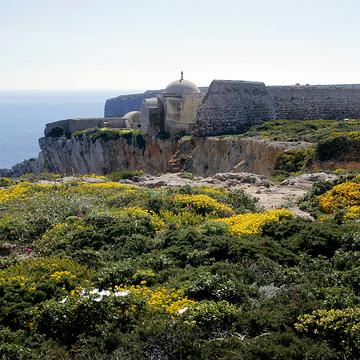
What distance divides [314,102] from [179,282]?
1454 inches

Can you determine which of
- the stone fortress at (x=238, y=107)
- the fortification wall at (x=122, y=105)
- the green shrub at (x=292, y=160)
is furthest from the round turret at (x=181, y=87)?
the fortification wall at (x=122, y=105)

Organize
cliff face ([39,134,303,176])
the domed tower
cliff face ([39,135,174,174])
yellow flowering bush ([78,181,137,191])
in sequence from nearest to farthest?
yellow flowering bush ([78,181,137,191]) → cliff face ([39,134,303,176]) → the domed tower → cliff face ([39,135,174,174])

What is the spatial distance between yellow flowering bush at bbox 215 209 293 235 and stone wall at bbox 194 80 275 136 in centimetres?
2429

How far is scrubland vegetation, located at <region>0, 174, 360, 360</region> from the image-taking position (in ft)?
23.7

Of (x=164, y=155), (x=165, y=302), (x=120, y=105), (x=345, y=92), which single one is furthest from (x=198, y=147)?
(x=120, y=105)

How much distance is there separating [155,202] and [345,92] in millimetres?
32930

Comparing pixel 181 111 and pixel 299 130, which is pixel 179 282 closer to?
pixel 299 130

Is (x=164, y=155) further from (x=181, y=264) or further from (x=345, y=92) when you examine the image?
(x=181, y=264)

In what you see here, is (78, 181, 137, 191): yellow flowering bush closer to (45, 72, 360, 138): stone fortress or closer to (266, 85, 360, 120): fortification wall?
(45, 72, 360, 138): stone fortress

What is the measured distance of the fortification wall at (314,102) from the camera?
141 feet

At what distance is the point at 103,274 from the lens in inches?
397

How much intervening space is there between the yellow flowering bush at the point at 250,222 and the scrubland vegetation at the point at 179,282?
39 mm

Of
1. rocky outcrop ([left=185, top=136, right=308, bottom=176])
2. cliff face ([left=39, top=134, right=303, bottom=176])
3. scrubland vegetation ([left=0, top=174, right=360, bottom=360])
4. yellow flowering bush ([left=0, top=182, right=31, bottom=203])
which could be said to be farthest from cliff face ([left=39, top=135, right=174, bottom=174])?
scrubland vegetation ([left=0, top=174, right=360, bottom=360])

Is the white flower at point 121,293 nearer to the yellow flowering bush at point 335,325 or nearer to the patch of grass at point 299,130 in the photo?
the yellow flowering bush at point 335,325
